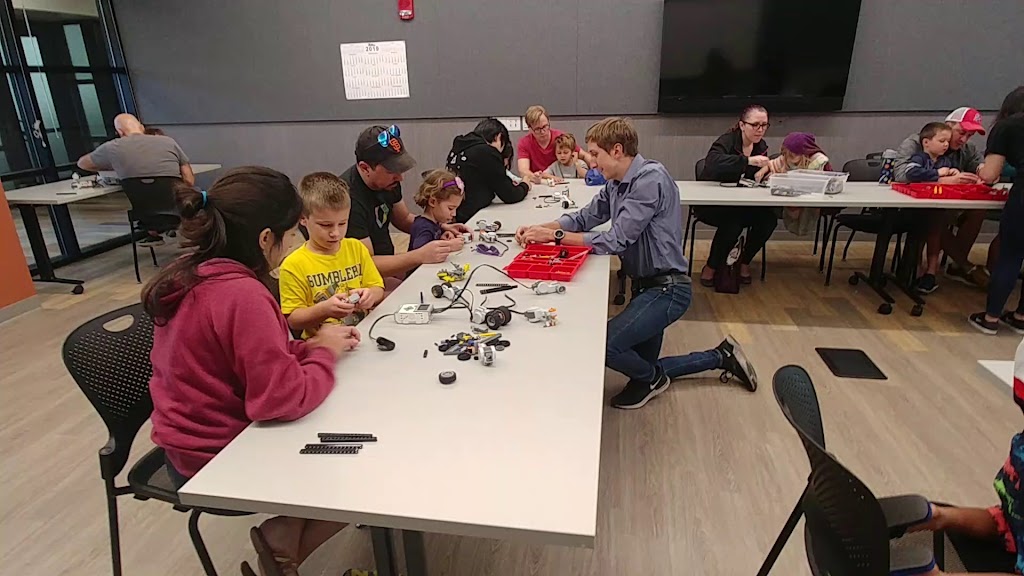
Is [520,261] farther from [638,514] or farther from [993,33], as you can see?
[993,33]

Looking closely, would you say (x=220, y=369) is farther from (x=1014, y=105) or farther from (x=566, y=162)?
(x=1014, y=105)

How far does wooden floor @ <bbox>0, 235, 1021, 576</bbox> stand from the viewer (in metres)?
1.82

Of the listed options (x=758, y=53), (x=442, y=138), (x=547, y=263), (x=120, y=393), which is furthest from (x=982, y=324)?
(x=442, y=138)

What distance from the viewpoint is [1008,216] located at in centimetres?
296

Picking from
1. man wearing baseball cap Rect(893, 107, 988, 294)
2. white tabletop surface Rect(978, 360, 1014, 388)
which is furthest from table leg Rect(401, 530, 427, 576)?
man wearing baseball cap Rect(893, 107, 988, 294)

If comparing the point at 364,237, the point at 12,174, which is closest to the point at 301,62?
the point at 12,174

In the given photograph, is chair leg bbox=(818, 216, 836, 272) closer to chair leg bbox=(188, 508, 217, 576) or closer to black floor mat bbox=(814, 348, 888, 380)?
black floor mat bbox=(814, 348, 888, 380)

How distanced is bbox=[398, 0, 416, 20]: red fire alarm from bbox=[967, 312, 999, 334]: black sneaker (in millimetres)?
4686

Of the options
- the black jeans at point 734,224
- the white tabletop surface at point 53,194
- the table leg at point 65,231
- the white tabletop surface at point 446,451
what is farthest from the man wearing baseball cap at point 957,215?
the table leg at point 65,231

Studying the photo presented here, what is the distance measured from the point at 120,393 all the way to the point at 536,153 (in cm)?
332

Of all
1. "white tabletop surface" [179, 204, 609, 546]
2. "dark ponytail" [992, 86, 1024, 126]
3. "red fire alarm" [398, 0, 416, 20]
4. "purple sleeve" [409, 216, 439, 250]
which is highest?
"red fire alarm" [398, 0, 416, 20]

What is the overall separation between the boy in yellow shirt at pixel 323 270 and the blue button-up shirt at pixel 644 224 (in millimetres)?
953

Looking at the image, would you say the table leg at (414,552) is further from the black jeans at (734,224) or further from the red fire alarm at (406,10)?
the red fire alarm at (406,10)

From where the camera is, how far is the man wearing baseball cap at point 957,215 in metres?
3.40
